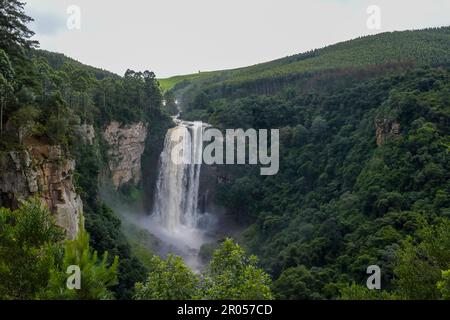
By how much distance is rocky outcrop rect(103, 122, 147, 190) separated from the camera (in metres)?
56.1

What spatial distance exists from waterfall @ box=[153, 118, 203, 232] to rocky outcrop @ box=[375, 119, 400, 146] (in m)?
22.5

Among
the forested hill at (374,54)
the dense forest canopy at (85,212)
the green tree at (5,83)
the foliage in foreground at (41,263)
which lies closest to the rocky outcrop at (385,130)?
the forested hill at (374,54)

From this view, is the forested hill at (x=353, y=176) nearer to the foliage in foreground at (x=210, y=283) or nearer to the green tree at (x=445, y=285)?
the green tree at (x=445, y=285)

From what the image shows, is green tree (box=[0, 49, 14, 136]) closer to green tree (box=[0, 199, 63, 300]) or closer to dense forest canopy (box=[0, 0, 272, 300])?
dense forest canopy (box=[0, 0, 272, 300])

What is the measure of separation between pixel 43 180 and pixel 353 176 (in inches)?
1147

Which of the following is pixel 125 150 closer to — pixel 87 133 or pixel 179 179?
pixel 179 179

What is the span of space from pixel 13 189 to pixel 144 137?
123 feet

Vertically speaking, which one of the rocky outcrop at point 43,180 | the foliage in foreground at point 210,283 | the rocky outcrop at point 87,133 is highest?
the rocky outcrop at point 87,133

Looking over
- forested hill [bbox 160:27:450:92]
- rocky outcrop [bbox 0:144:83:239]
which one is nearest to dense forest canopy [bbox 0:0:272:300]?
rocky outcrop [bbox 0:144:83:239]

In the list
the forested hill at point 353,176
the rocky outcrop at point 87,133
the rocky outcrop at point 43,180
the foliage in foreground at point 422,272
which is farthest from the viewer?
the rocky outcrop at point 87,133

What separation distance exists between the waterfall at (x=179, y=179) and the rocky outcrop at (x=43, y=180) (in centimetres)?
2826

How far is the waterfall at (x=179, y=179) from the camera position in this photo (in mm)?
60312
